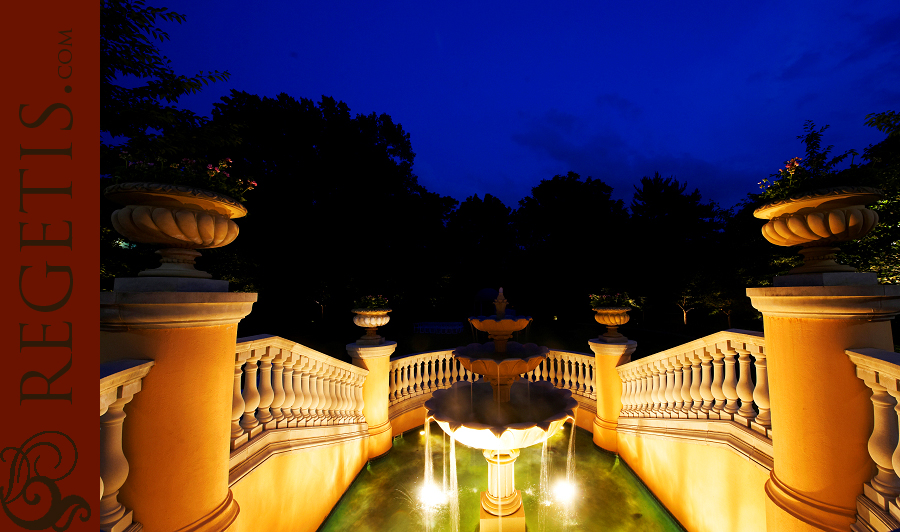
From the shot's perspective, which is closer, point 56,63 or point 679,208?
point 56,63

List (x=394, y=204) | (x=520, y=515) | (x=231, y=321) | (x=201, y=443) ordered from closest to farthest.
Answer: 1. (x=201, y=443)
2. (x=231, y=321)
3. (x=520, y=515)
4. (x=394, y=204)

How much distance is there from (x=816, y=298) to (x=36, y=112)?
152 inches

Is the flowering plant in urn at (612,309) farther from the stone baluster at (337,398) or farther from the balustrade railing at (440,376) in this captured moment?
the stone baluster at (337,398)

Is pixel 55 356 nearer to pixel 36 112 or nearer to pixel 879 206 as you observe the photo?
pixel 36 112

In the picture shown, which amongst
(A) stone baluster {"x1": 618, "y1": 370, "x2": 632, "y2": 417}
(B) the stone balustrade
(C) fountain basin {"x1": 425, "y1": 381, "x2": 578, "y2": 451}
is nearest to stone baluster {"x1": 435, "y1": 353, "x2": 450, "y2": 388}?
(B) the stone balustrade

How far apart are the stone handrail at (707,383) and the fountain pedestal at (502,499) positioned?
2.05 metres

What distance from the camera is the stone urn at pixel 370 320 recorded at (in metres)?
4.98

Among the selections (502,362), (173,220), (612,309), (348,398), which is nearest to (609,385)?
(612,309)

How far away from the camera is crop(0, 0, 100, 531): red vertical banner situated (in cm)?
97

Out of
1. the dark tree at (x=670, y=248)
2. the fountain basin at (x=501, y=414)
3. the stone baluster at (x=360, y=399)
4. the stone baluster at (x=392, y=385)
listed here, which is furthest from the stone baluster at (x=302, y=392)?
the dark tree at (x=670, y=248)

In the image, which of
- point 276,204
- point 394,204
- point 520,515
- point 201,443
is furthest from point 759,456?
point 276,204

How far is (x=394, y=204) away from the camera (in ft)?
49.5

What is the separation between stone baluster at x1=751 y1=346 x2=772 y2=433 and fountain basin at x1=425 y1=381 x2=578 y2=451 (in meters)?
1.48

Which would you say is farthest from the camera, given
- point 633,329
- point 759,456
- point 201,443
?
point 633,329
